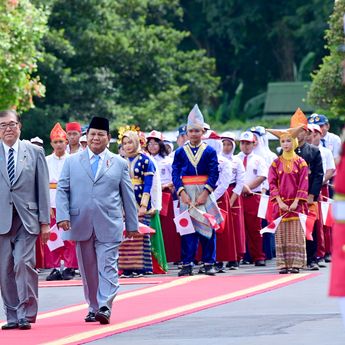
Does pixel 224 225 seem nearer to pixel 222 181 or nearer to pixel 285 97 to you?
pixel 222 181

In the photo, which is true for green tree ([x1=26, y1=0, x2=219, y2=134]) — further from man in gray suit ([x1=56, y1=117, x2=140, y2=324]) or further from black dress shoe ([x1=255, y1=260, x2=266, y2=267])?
man in gray suit ([x1=56, y1=117, x2=140, y2=324])

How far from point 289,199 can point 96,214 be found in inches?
229

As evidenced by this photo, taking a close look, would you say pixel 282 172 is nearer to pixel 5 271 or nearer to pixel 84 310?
pixel 84 310

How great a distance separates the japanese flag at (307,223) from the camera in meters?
20.4

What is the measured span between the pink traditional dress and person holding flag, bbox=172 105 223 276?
2.51 feet

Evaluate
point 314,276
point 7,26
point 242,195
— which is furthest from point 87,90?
point 314,276

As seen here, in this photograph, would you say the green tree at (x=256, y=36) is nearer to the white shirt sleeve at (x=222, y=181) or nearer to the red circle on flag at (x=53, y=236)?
the white shirt sleeve at (x=222, y=181)

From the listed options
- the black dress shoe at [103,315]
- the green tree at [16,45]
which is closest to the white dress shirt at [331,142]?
the black dress shoe at [103,315]

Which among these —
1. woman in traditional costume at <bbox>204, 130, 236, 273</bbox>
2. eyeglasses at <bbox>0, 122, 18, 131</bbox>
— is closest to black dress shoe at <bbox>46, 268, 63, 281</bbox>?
woman in traditional costume at <bbox>204, 130, 236, 273</bbox>

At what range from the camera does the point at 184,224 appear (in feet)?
66.4

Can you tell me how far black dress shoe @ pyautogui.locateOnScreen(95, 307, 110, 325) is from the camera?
47.5 feet

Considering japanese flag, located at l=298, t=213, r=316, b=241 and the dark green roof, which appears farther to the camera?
the dark green roof

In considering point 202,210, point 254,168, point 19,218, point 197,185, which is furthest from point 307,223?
point 19,218

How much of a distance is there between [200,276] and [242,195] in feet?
9.07
